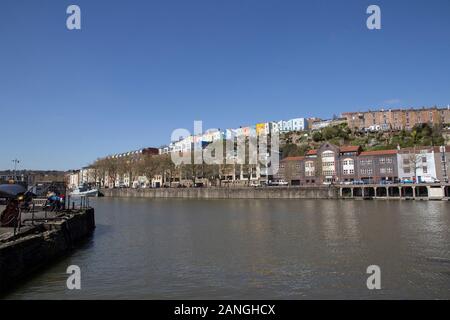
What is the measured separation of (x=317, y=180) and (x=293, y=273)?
4162 inches

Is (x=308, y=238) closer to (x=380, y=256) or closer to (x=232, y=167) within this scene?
(x=380, y=256)

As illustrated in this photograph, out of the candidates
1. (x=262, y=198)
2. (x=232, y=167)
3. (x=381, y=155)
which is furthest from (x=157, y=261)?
(x=232, y=167)

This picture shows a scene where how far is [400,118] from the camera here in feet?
584

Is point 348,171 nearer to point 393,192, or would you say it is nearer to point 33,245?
Answer: point 393,192

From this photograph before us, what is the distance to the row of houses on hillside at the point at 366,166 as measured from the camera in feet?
333

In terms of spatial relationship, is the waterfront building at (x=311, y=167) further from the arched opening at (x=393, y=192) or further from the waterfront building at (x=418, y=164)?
the waterfront building at (x=418, y=164)

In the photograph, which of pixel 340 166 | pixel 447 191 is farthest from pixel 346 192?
pixel 447 191

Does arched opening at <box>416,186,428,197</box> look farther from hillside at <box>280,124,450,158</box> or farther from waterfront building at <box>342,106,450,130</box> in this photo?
waterfront building at <box>342,106,450,130</box>

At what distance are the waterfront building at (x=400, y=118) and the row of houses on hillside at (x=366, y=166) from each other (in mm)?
71330

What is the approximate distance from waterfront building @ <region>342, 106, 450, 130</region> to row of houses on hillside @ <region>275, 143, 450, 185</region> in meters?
71.3

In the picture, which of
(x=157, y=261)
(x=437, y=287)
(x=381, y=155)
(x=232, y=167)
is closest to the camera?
(x=437, y=287)

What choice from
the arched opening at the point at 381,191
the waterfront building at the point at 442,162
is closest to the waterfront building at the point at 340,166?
the arched opening at the point at 381,191

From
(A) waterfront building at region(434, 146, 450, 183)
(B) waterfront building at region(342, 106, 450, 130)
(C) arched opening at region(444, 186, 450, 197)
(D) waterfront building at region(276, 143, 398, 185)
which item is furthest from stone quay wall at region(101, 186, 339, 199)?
(B) waterfront building at region(342, 106, 450, 130)
